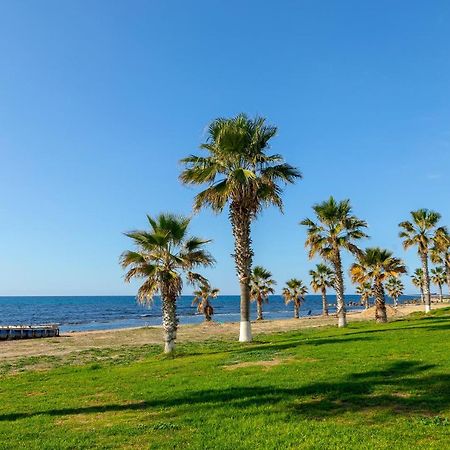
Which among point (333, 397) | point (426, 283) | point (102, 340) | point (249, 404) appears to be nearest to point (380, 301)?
point (426, 283)

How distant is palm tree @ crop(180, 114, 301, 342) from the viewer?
2777 cm

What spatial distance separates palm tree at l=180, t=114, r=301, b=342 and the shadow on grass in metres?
14.5

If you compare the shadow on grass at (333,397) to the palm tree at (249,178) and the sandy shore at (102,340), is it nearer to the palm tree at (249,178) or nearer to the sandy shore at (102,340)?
the palm tree at (249,178)

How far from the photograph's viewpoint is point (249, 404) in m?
11.6

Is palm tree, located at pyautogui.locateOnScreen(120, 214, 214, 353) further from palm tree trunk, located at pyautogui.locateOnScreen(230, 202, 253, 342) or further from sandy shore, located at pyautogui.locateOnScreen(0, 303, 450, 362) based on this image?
sandy shore, located at pyautogui.locateOnScreen(0, 303, 450, 362)

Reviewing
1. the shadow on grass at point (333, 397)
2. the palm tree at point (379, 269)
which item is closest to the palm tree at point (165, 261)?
the shadow on grass at point (333, 397)

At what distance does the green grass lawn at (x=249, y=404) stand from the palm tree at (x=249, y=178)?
28.7 ft

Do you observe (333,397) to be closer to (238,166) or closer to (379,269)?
(238,166)

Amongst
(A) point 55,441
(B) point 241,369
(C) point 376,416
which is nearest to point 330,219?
(B) point 241,369

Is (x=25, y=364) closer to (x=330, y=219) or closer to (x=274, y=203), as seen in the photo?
(x=274, y=203)

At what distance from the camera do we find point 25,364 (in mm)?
28547

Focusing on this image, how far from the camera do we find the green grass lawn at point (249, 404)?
29.3 ft

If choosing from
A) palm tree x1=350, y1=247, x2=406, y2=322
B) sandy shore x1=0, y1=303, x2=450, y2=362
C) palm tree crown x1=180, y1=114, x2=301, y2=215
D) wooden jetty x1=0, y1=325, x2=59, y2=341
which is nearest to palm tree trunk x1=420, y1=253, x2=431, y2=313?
sandy shore x1=0, y1=303, x2=450, y2=362

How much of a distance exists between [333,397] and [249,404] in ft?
7.55
